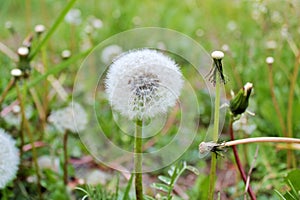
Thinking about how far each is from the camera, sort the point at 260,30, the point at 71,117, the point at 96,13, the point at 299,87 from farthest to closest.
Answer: the point at 96,13 → the point at 260,30 → the point at 299,87 → the point at 71,117

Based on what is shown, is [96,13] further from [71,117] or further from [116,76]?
[116,76]

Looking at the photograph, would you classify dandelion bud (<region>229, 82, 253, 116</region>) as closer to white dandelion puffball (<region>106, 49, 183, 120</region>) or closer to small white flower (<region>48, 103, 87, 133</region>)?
white dandelion puffball (<region>106, 49, 183, 120</region>)

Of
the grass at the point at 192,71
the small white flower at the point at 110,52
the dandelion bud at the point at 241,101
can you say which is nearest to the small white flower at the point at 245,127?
the grass at the point at 192,71

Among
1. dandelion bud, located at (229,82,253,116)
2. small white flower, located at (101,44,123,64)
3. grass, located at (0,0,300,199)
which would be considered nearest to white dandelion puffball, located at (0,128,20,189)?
grass, located at (0,0,300,199)

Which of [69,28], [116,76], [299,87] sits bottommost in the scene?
[116,76]

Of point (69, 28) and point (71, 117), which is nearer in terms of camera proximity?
point (71, 117)

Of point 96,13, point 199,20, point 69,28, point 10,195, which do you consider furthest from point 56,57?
point 10,195

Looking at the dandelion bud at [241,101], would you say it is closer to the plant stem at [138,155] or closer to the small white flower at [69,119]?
the plant stem at [138,155]
